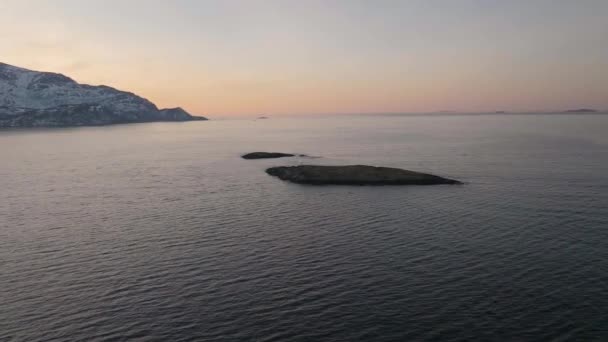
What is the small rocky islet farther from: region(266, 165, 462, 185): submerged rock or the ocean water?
the ocean water

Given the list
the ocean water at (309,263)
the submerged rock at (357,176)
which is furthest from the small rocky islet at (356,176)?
the ocean water at (309,263)

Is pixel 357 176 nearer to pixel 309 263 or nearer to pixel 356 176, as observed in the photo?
pixel 356 176

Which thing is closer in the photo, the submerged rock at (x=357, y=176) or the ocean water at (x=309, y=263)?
the ocean water at (x=309, y=263)

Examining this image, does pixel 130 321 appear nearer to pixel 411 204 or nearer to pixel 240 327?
pixel 240 327

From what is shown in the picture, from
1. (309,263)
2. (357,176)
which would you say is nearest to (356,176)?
(357,176)

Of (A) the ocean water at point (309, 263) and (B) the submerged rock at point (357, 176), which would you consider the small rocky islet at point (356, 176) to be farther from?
(A) the ocean water at point (309, 263)

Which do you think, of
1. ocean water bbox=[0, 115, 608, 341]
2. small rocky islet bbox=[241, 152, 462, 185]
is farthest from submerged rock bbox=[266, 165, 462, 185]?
ocean water bbox=[0, 115, 608, 341]
